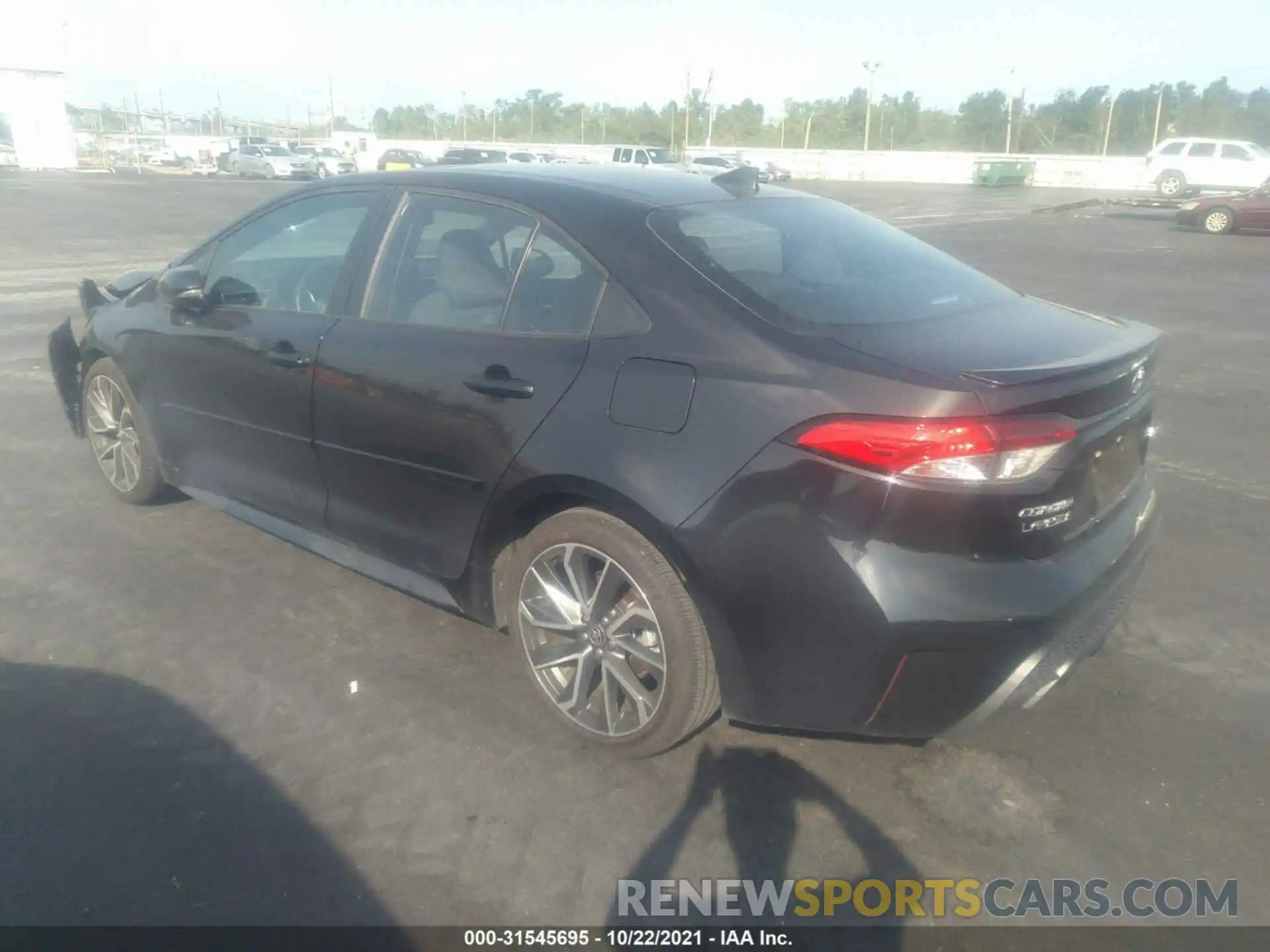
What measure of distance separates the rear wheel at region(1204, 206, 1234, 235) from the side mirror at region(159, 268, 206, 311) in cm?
2467

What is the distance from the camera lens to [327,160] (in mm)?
47031

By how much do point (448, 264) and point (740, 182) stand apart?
1120mm

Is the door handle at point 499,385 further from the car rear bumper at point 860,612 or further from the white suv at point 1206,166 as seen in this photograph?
the white suv at point 1206,166

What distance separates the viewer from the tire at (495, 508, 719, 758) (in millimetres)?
2918

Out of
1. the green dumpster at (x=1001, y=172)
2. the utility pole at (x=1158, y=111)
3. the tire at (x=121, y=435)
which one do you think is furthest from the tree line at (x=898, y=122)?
the tire at (x=121, y=435)

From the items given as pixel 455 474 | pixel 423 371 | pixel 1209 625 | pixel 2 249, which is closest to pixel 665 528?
pixel 455 474

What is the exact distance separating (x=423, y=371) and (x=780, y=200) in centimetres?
148

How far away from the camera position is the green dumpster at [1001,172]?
156ft

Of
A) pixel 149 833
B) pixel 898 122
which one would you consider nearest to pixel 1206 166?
pixel 149 833

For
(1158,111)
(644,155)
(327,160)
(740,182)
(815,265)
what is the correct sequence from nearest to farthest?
1. (815,265)
2. (740,182)
3. (644,155)
4. (327,160)
5. (1158,111)

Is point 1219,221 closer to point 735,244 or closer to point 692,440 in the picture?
point 735,244

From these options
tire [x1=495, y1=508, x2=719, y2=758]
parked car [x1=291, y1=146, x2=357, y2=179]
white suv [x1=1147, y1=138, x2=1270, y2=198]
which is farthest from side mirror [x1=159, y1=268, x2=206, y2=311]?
parked car [x1=291, y1=146, x2=357, y2=179]

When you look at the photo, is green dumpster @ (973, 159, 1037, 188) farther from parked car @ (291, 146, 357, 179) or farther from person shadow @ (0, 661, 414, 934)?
person shadow @ (0, 661, 414, 934)

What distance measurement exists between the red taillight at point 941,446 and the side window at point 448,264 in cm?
138
